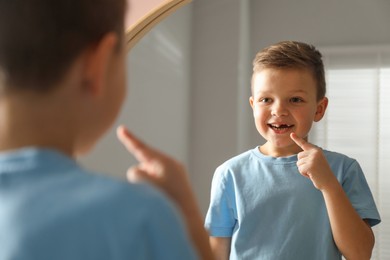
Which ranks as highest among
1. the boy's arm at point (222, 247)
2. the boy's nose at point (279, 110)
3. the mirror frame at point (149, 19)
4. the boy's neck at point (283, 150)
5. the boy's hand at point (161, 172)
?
the mirror frame at point (149, 19)

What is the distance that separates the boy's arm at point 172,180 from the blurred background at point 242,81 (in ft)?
1.65

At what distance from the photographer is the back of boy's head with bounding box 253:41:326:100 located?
69 cm

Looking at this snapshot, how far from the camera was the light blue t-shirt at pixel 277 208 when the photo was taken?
65 centimetres

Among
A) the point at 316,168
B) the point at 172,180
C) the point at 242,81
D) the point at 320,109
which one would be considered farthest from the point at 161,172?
the point at 242,81

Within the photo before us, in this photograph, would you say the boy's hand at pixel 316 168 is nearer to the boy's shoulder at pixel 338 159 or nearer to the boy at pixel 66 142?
the boy's shoulder at pixel 338 159

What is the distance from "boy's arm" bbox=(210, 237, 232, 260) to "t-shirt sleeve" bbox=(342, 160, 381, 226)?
0.17m

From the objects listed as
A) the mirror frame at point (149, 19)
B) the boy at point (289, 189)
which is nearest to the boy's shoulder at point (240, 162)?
the boy at point (289, 189)

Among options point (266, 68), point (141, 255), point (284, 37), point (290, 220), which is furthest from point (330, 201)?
point (141, 255)

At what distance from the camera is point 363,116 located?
0.84 metres

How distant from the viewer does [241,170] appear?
713 millimetres

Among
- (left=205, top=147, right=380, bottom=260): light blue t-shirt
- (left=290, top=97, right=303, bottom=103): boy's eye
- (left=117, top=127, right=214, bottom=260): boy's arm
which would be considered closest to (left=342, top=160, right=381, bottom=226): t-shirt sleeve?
(left=205, top=147, right=380, bottom=260): light blue t-shirt

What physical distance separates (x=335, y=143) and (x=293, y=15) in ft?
0.71

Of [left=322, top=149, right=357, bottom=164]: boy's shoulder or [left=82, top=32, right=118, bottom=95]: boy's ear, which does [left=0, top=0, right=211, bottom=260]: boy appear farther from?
[left=322, top=149, right=357, bottom=164]: boy's shoulder

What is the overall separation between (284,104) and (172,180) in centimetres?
42
